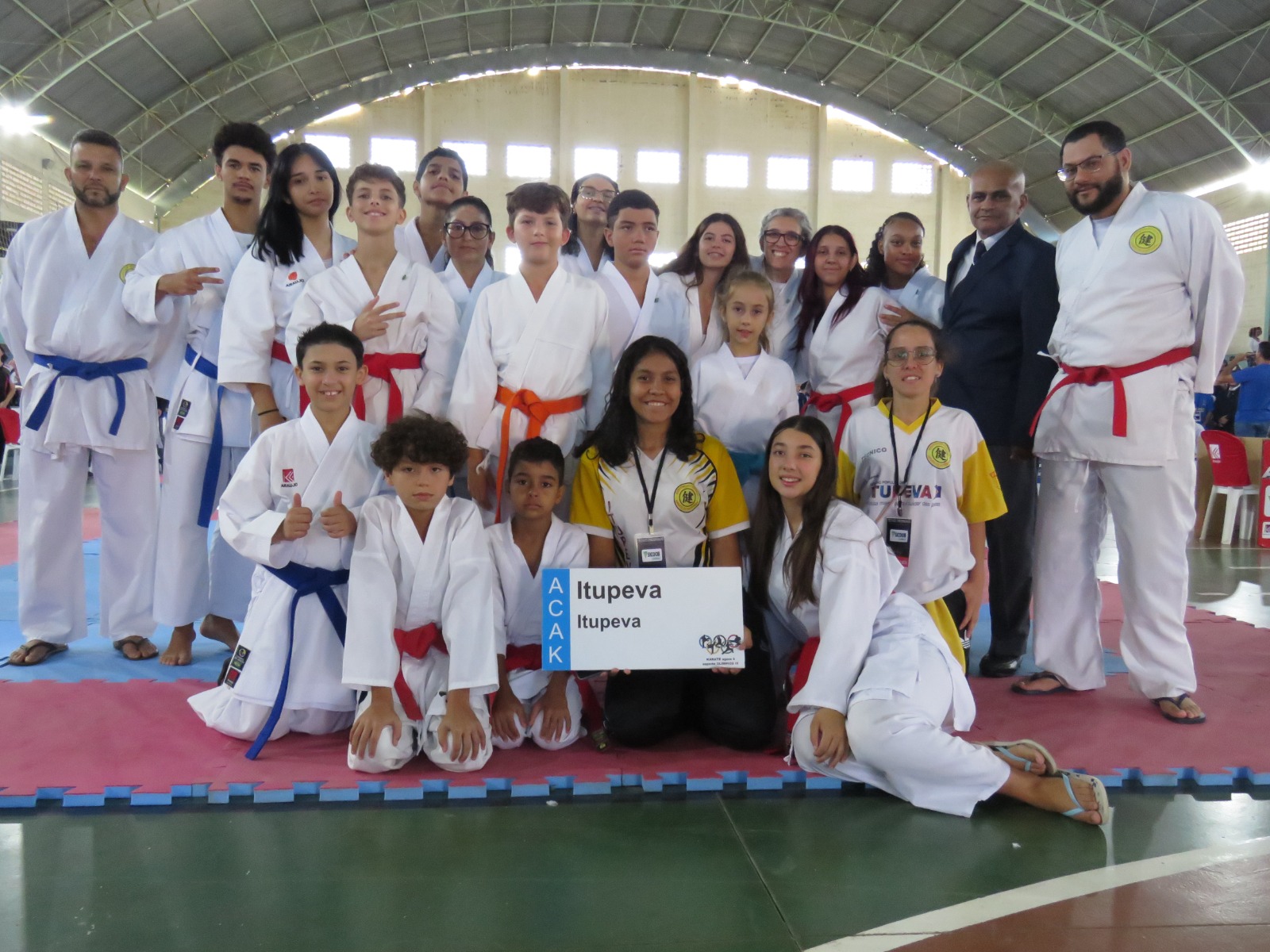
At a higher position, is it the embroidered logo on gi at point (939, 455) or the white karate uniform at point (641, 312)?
the white karate uniform at point (641, 312)

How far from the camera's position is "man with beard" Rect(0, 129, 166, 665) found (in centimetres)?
382

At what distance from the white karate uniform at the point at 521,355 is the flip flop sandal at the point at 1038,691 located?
1.99m

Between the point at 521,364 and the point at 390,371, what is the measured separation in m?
0.49

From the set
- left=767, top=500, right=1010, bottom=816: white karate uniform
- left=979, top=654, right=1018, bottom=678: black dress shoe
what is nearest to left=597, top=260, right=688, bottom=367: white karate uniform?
left=767, top=500, right=1010, bottom=816: white karate uniform

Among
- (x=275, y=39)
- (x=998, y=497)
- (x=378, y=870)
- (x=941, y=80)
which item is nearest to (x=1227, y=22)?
(x=941, y=80)

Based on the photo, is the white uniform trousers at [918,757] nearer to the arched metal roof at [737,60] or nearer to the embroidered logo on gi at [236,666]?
the embroidered logo on gi at [236,666]

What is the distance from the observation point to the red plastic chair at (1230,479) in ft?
26.2

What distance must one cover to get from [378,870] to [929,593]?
6.54 feet

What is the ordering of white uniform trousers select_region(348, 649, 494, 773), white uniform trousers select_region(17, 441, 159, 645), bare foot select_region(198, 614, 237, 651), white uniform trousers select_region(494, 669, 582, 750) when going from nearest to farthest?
white uniform trousers select_region(348, 649, 494, 773) → white uniform trousers select_region(494, 669, 582, 750) → white uniform trousers select_region(17, 441, 159, 645) → bare foot select_region(198, 614, 237, 651)

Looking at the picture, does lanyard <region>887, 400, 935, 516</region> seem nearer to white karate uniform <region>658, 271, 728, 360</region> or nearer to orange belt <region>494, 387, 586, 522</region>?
white karate uniform <region>658, 271, 728, 360</region>

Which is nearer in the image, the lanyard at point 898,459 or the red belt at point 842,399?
the lanyard at point 898,459

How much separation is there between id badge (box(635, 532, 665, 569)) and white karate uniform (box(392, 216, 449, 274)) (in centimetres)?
174

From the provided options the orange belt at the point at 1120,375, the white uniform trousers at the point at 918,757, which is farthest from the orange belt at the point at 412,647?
the orange belt at the point at 1120,375

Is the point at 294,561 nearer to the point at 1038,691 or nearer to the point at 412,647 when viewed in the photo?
the point at 412,647
